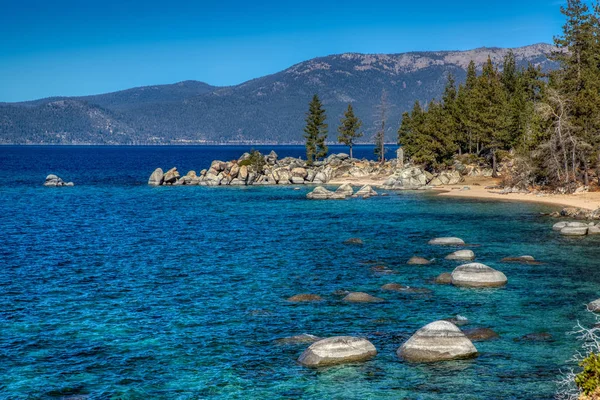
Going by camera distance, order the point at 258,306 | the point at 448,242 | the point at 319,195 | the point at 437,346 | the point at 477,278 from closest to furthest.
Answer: the point at 437,346
the point at 258,306
the point at 477,278
the point at 448,242
the point at 319,195

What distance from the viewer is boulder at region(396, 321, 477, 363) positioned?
2431 cm

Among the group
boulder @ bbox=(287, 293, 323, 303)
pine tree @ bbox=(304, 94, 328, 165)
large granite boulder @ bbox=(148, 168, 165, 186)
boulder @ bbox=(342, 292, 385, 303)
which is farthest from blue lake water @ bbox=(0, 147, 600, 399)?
pine tree @ bbox=(304, 94, 328, 165)

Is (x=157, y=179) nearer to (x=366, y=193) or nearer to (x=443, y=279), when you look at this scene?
(x=366, y=193)

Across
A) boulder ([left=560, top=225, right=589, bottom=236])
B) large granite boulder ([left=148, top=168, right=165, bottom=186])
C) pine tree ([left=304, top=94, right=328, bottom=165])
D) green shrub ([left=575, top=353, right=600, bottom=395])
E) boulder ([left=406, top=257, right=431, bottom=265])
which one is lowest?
boulder ([left=406, top=257, right=431, bottom=265])

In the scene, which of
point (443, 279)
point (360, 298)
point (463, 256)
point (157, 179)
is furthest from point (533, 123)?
point (157, 179)

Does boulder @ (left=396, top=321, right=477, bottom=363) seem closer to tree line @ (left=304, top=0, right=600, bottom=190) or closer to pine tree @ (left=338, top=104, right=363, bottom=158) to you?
tree line @ (left=304, top=0, right=600, bottom=190)

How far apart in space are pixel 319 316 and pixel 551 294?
536 inches

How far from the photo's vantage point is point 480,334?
89.0ft

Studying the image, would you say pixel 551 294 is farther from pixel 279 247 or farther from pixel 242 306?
pixel 279 247

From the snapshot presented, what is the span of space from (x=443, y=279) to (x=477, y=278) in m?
2.07

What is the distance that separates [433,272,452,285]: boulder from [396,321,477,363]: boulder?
12.0 metres

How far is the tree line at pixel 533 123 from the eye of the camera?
77.4 metres

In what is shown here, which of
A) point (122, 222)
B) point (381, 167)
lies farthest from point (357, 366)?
point (381, 167)

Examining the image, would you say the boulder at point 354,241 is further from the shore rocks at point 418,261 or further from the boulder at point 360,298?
the boulder at point 360,298
